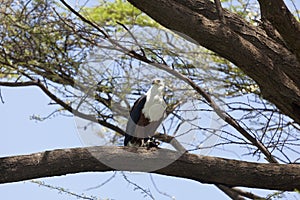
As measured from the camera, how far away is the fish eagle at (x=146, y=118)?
4109 millimetres

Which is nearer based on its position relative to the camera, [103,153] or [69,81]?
[103,153]

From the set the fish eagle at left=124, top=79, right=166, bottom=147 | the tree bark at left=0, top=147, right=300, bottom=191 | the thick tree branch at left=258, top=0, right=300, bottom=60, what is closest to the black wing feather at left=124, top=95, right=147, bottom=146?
the fish eagle at left=124, top=79, right=166, bottom=147

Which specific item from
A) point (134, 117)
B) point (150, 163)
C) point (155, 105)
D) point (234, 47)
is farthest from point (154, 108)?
point (234, 47)

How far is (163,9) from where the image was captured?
119 inches

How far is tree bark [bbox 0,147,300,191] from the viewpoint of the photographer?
3066mm

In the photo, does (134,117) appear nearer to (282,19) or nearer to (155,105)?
(155,105)

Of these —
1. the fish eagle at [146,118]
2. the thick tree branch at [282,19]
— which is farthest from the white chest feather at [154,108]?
the thick tree branch at [282,19]

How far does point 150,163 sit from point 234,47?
68 centimetres

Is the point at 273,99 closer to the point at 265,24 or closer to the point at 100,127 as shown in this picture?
the point at 265,24

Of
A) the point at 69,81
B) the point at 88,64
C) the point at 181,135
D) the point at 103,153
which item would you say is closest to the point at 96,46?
the point at 88,64

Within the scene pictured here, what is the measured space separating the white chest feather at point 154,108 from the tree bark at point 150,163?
38.1 inches

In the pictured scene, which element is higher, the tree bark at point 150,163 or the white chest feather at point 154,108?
the white chest feather at point 154,108

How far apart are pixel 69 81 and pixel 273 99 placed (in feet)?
7.60

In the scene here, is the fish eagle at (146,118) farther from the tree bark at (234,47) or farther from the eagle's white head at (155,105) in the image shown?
the tree bark at (234,47)
